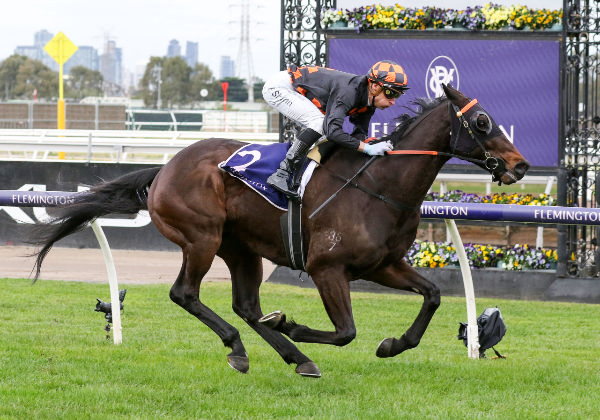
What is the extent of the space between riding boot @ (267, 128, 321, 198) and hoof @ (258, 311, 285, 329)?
706mm

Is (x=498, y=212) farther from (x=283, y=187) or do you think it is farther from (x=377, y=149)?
(x=283, y=187)

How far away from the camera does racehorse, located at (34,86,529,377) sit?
5055mm

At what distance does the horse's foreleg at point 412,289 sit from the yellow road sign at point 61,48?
13.2m

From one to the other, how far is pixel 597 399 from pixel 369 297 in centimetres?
498

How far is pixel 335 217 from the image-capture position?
520 centimetres

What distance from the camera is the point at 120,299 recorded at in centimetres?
682

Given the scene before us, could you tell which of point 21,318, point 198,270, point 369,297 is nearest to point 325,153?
point 198,270

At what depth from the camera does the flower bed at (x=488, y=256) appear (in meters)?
10.1

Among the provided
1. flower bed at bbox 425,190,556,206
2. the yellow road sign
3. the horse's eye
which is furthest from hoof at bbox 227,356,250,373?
the yellow road sign

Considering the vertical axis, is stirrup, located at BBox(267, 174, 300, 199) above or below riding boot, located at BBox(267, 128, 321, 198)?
below

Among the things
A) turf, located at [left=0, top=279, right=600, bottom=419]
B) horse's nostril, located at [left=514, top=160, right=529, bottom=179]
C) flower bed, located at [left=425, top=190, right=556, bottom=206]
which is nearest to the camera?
turf, located at [left=0, top=279, right=600, bottom=419]

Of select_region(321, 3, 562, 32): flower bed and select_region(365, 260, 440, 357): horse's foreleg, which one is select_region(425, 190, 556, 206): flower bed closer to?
select_region(321, 3, 562, 32): flower bed

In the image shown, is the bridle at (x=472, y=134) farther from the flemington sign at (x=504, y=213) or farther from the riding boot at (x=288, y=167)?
the flemington sign at (x=504, y=213)

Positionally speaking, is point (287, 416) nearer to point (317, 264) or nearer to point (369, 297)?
point (317, 264)
